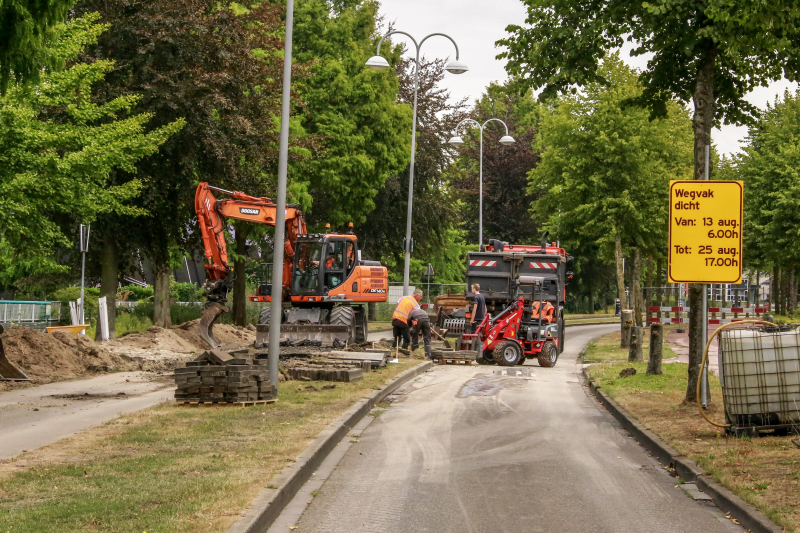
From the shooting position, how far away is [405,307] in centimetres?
2378

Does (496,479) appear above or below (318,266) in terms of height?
below

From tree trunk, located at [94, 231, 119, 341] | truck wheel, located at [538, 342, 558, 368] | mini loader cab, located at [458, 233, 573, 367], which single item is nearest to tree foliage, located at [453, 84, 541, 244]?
mini loader cab, located at [458, 233, 573, 367]

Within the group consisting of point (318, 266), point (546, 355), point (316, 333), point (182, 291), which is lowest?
point (546, 355)

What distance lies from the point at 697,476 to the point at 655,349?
9922 mm

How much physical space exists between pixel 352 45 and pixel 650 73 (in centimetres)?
2500

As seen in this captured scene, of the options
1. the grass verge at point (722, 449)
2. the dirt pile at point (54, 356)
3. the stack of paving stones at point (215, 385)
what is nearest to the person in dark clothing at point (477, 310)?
the grass verge at point (722, 449)

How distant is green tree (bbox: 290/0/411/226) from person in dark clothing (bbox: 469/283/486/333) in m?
12.6

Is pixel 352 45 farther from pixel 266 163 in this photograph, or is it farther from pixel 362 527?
pixel 362 527

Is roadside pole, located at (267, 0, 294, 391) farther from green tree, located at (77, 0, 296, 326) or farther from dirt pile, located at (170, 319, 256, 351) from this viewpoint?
dirt pile, located at (170, 319, 256, 351)

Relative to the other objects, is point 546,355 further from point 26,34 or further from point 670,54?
point 26,34

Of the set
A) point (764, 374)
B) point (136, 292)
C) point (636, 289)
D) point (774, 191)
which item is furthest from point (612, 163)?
point (136, 292)

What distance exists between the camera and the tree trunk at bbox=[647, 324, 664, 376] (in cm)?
1809

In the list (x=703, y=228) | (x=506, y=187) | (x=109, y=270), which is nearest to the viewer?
(x=703, y=228)

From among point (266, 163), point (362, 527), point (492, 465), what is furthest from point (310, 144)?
point (362, 527)
